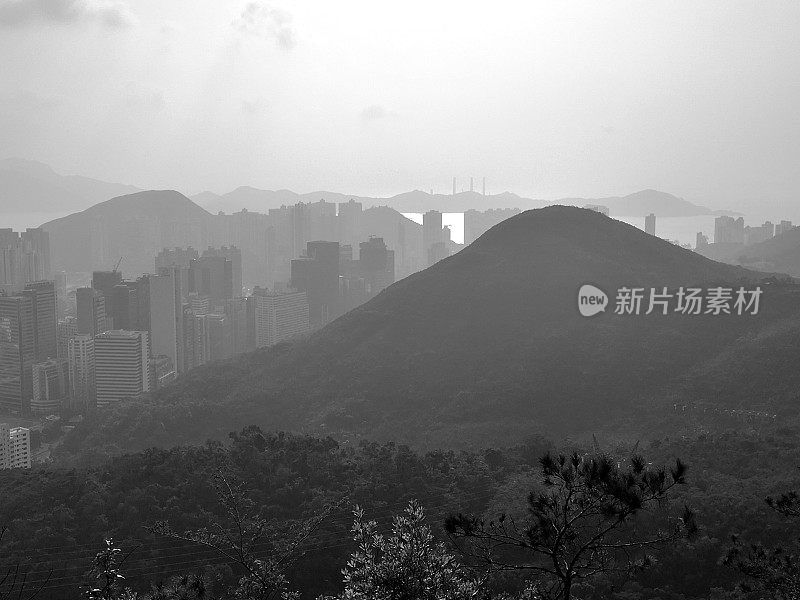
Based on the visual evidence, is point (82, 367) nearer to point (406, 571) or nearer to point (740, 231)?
point (406, 571)

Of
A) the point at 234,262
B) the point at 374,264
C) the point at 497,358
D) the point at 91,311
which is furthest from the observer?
the point at 234,262

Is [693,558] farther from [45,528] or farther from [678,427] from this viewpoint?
[45,528]

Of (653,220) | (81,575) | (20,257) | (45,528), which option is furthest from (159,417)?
(653,220)

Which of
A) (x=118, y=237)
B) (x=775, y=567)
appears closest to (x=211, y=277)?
(x=118, y=237)

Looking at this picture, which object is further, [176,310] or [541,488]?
[176,310]

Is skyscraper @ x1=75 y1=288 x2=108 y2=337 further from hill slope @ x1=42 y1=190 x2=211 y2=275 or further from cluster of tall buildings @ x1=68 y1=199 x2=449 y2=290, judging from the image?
hill slope @ x1=42 y1=190 x2=211 y2=275

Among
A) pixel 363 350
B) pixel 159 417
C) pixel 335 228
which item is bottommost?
pixel 159 417
